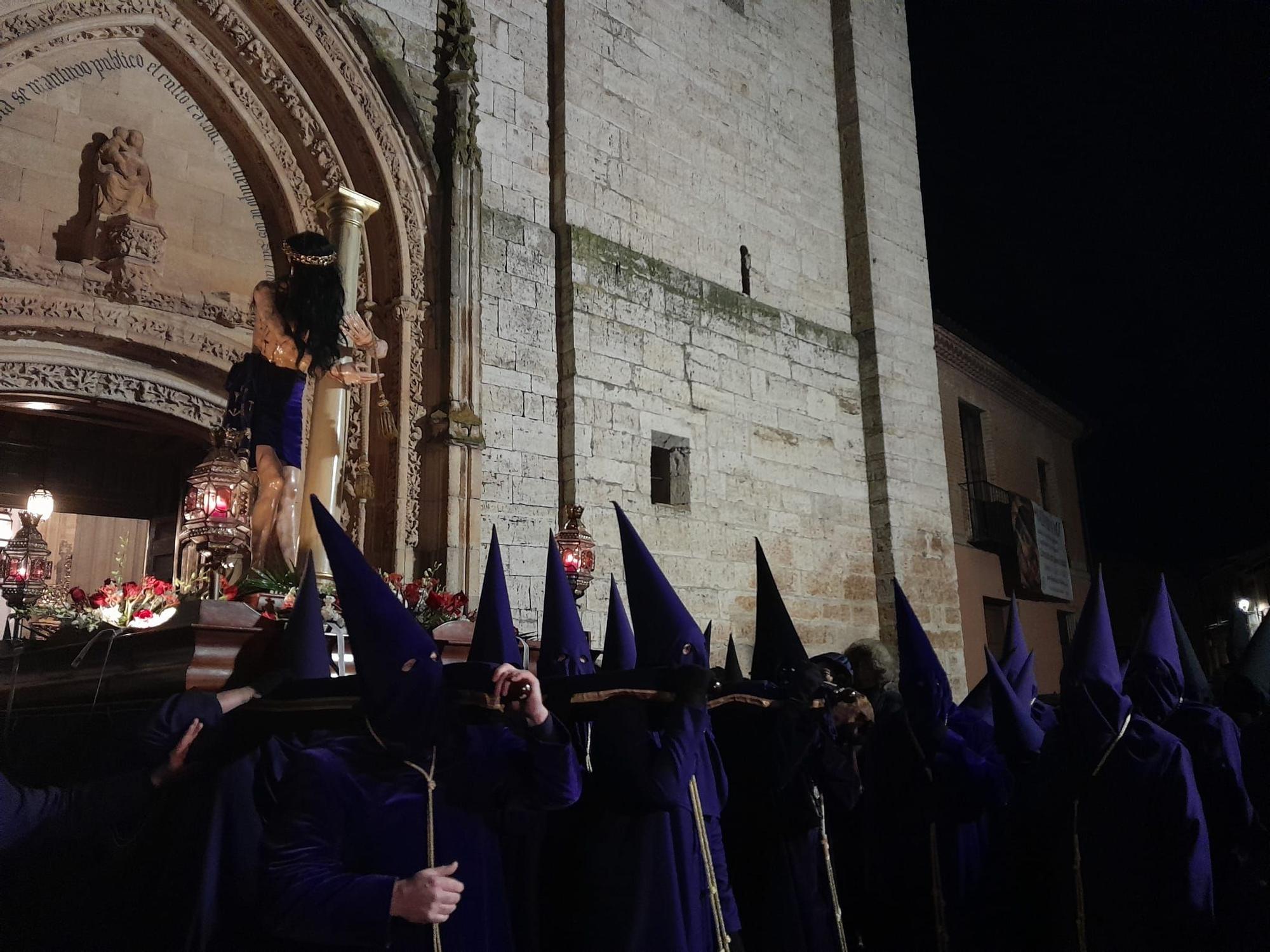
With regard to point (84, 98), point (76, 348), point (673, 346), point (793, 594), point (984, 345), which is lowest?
point (793, 594)

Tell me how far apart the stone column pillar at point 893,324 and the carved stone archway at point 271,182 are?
15.8 ft

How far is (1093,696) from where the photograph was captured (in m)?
3.15

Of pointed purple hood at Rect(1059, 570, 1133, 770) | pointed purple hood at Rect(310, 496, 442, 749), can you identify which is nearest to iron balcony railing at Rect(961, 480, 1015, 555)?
pointed purple hood at Rect(1059, 570, 1133, 770)

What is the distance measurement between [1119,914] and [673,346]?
5770 millimetres

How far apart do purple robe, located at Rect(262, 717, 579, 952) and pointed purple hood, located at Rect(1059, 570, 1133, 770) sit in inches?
76.3

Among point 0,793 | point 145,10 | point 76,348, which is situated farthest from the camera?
point 145,10

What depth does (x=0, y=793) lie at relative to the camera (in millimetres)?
2133

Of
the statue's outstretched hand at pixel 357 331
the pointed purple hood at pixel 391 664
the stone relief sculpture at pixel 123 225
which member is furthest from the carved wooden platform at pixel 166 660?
the stone relief sculpture at pixel 123 225

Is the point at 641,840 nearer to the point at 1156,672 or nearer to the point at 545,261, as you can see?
the point at 1156,672

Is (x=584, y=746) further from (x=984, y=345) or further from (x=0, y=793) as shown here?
(x=984, y=345)

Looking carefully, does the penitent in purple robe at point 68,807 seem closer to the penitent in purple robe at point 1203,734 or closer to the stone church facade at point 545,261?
the penitent in purple robe at point 1203,734

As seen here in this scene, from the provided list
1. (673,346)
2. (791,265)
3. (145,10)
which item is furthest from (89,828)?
(791,265)

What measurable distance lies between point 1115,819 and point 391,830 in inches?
92.4

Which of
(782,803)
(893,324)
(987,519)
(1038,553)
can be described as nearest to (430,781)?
(782,803)
